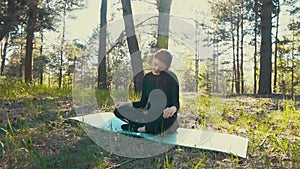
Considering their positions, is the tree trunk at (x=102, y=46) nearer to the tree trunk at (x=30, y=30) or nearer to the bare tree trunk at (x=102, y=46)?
the bare tree trunk at (x=102, y=46)

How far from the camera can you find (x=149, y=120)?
296cm

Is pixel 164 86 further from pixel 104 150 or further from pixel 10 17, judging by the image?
pixel 10 17

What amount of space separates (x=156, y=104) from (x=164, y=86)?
20 cm

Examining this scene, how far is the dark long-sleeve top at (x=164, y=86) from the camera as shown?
2.96 metres

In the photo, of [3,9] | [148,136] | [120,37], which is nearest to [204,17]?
[120,37]

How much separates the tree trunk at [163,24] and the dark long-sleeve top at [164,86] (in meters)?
3.68

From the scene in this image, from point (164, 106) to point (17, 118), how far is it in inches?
63.4

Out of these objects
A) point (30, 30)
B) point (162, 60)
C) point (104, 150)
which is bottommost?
point (104, 150)

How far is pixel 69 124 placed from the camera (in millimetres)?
3246

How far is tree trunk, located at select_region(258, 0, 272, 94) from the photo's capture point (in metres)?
7.16

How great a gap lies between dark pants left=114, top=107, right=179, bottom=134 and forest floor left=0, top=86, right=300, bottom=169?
0.35 metres

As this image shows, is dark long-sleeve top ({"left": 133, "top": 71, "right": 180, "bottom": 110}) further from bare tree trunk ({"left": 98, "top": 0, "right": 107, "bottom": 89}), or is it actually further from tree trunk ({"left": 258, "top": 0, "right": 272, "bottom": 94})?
bare tree trunk ({"left": 98, "top": 0, "right": 107, "bottom": 89})

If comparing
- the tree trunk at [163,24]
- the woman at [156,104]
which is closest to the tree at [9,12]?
the tree trunk at [163,24]

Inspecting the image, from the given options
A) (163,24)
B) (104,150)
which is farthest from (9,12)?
(104,150)
